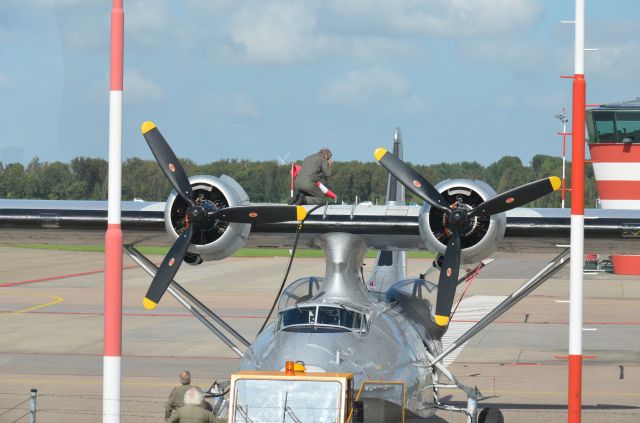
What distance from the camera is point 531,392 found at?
20125mm

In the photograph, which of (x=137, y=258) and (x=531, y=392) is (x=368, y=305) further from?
(x=531, y=392)

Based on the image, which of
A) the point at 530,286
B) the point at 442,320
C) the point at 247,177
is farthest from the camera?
the point at 247,177

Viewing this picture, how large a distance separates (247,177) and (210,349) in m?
32.3

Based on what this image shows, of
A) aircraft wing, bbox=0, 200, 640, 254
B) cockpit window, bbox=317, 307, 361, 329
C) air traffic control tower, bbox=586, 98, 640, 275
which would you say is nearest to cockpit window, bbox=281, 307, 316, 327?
cockpit window, bbox=317, 307, 361, 329

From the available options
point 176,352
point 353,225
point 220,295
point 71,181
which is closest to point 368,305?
point 353,225

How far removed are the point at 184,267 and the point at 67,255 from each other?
12.3m

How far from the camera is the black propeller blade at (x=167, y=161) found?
15.1 metres

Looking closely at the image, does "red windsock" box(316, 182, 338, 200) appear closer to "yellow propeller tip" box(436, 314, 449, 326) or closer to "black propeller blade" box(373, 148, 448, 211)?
"black propeller blade" box(373, 148, 448, 211)

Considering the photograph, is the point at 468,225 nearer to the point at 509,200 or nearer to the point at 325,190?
the point at 509,200

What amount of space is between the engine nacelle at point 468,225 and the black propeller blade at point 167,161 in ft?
11.4

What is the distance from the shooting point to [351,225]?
614 inches

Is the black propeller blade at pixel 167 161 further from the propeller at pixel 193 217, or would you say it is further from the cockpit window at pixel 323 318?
the cockpit window at pixel 323 318

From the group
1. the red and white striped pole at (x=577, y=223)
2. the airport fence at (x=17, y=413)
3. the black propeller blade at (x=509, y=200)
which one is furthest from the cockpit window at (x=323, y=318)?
the airport fence at (x=17, y=413)

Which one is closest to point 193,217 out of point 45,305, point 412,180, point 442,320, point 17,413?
point 412,180
